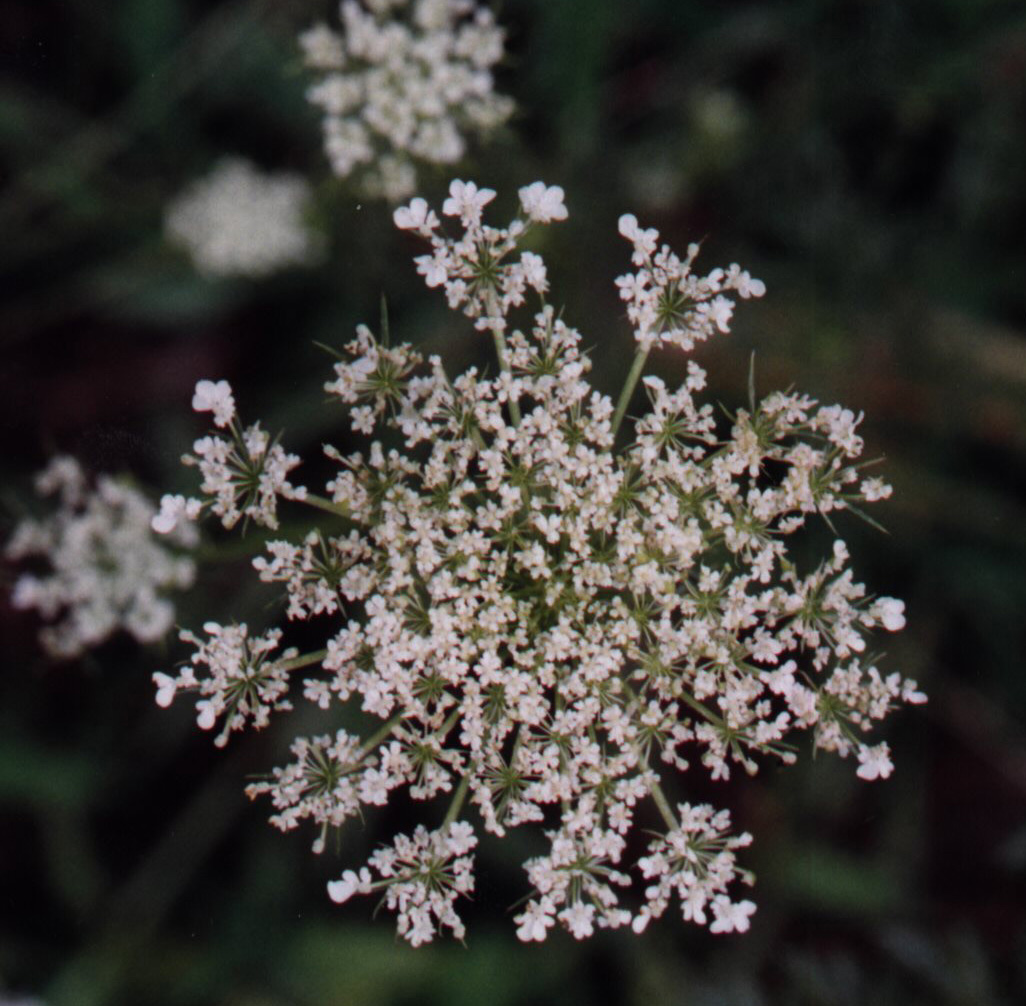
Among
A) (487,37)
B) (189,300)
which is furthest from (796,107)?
(189,300)

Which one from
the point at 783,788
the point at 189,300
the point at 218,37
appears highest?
the point at 218,37

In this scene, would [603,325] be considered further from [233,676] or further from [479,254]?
[233,676]

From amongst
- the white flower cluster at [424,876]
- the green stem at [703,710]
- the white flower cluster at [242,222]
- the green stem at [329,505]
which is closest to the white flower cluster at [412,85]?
the white flower cluster at [242,222]

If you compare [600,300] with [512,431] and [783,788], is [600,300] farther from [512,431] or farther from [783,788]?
[783,788]

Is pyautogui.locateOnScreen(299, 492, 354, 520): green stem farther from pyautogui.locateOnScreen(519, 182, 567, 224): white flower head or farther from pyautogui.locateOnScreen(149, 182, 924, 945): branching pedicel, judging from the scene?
pyautogui.locateOnScreen(519, 182, 567, 224): white flower head

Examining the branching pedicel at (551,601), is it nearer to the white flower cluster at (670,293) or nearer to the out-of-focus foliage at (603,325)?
the white flower cluster at (670,293)

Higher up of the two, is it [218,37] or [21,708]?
[218,37]
